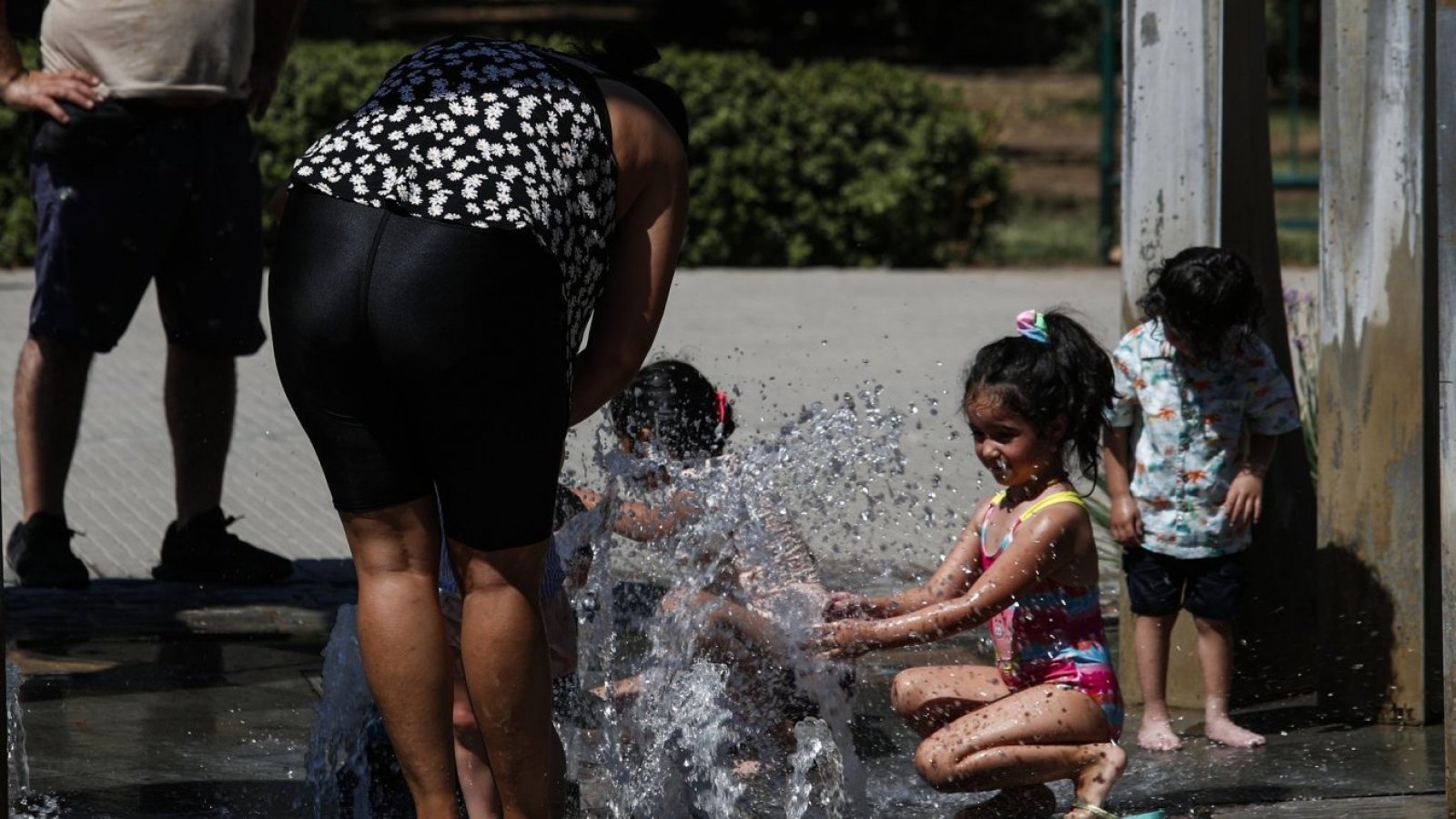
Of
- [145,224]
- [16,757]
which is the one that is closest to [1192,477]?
[16,757]

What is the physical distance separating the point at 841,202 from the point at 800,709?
9071mm

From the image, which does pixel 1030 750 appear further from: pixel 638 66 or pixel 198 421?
pixel 198 421

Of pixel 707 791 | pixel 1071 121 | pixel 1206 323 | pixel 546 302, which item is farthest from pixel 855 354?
pixel 1071 121

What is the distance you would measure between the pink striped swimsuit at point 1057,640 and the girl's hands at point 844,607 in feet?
0.84

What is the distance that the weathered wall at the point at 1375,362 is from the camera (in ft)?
13.7

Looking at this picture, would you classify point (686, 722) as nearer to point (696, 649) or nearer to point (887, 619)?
point (696, 649)

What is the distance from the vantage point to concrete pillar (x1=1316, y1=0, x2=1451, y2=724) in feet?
13.7

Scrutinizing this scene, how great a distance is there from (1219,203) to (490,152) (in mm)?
1931

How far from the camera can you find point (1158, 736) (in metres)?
4.23

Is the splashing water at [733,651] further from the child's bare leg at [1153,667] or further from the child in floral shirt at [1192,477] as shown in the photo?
the child's bare leg at [1153,667]

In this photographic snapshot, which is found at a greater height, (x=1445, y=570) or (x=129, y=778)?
(x=1445, y=570)

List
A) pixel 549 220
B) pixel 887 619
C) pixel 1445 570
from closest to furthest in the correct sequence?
pixel 549 220
pixel 1445 570
pixel 887 619

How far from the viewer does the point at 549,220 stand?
3029mm

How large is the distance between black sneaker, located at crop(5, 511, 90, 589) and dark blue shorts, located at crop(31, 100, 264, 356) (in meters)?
0.49
